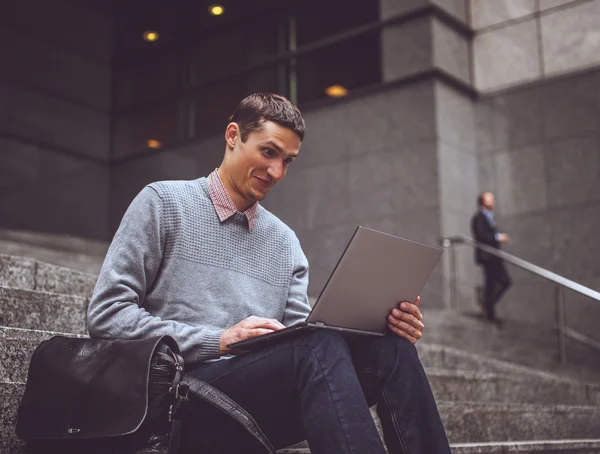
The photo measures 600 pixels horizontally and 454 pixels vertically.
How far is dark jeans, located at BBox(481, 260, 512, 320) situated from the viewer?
9.51 metres

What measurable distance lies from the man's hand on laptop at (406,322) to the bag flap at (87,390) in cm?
79

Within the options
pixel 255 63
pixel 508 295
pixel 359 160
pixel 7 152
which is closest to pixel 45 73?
pixel 7 152

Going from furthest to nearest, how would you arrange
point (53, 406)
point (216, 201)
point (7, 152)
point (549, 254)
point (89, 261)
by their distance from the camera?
point (7, 152), point (549, 254), point (89, 261), point (216, 201), point (53, 406)

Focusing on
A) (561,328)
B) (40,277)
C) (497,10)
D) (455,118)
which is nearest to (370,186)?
(455,118)

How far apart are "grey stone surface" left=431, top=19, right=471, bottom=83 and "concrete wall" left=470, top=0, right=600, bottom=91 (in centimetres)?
20

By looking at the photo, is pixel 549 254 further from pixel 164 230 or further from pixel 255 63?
pixel 164 230

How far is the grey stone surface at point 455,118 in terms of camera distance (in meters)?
11.2

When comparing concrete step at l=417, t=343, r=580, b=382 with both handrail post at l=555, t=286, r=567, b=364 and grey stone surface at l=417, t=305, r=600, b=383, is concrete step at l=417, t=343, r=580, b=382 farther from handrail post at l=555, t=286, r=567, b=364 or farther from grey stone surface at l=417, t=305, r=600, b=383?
handrail post at l=555, t=286, r=567, b=364

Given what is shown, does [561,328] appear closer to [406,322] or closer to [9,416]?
[406,322]

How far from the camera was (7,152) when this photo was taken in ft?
42.4

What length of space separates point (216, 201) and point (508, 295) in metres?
8.74

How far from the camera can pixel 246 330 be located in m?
2.49

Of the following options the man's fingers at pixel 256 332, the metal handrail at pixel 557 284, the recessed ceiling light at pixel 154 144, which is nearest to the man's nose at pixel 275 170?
the man's fingers at pixel 256 332

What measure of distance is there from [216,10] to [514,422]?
1136cm
